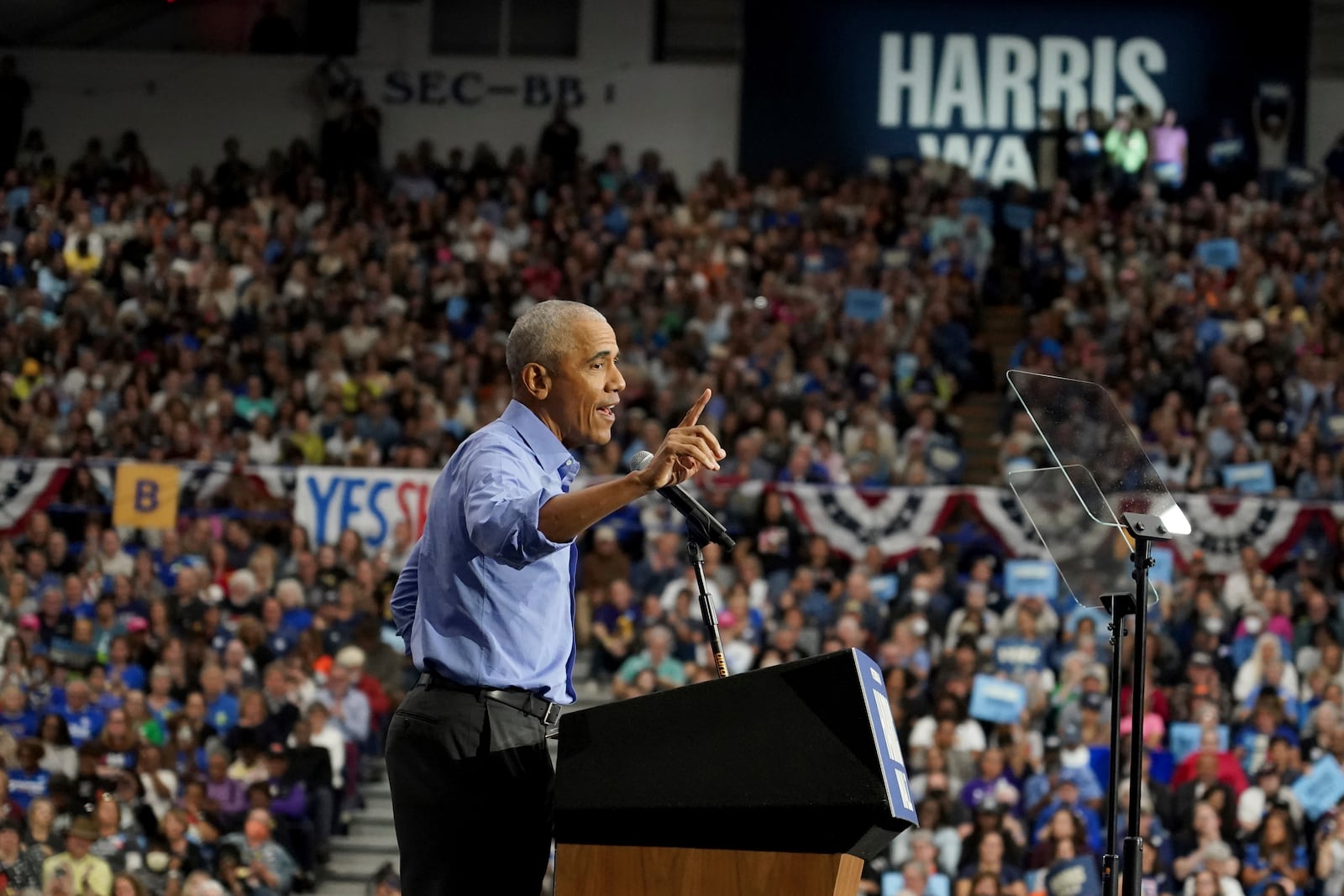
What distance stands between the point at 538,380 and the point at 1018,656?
755 centimetres

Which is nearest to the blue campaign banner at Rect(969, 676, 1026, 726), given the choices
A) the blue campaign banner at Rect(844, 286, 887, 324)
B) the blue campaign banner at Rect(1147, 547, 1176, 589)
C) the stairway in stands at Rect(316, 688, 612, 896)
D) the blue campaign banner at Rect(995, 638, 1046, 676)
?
the blue campaign banner at Rect(995, 638, 1046, 676)

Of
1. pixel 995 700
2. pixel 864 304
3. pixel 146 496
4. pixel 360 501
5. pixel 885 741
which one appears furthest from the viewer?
pixel 864 304

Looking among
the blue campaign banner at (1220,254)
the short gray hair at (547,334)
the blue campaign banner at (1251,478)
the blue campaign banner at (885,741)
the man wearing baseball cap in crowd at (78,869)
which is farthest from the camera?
the blue campaign banner at (1220,254)

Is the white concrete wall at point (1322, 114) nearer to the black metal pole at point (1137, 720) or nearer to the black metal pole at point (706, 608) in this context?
the black metal pole at point (1137, 720)

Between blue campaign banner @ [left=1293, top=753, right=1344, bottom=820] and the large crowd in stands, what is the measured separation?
42mm

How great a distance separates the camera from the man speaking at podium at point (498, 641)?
298 centimetres

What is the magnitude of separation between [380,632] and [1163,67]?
1174 cm

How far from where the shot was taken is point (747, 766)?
284 cm

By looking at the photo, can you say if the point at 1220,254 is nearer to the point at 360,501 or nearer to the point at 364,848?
the point at 360,501

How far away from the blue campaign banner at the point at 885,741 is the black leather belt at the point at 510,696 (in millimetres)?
543

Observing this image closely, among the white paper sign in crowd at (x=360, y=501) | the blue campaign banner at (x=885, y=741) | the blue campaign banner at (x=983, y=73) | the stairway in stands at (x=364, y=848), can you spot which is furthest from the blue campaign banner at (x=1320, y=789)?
the blue campaign banner at (x=983, y=73)

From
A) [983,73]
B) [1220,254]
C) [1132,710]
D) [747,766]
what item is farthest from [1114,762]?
[983,73]

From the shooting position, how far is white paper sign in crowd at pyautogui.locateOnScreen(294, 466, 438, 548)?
38.9ft

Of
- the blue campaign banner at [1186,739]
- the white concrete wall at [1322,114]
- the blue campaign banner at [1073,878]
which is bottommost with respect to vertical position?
the blue campaign banner at [1073,878]
